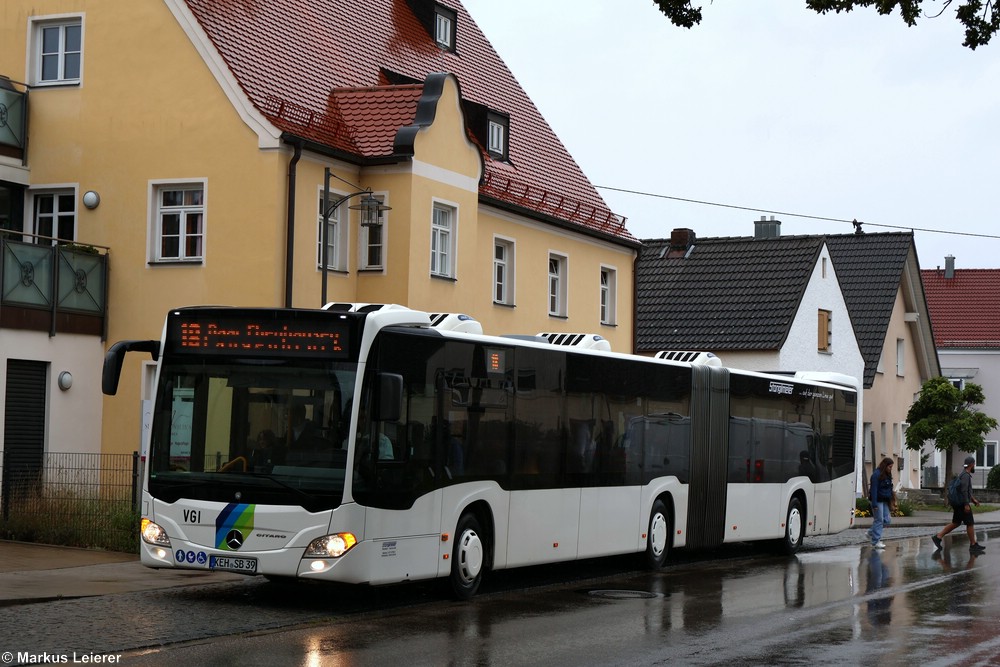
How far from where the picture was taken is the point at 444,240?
89.4 feet

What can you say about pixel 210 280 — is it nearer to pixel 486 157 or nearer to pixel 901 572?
pixel 486 157

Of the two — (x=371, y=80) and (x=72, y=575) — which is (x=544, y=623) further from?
(x=371, y=80)

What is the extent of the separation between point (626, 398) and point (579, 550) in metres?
2.33

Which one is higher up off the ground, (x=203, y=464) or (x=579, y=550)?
(x=203, y=464)

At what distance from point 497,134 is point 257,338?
60.2 feet

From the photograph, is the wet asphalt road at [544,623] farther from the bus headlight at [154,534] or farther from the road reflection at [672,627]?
the bus headlight at [154,534]

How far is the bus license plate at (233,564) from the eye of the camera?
1374cm

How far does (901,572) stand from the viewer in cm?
2086

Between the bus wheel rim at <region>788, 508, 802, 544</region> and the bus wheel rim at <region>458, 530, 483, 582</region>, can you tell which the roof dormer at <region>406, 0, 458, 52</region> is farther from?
the bus wheel rim at <region>458, 530, 483, 582</region>

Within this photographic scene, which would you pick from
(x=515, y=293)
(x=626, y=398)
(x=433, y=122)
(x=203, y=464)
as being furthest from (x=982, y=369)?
(x=203, y=464)

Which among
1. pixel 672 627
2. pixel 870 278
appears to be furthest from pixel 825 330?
pixel 672 627

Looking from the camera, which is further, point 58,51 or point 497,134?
point 497,134

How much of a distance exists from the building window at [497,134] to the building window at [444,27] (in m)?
2.84

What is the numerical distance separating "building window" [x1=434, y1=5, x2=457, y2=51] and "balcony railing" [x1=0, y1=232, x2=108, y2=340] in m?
11.3
